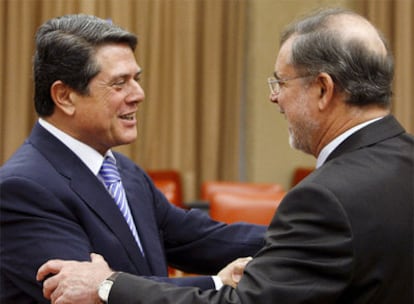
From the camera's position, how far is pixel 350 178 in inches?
67.5

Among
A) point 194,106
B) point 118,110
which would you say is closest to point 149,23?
point 194,106

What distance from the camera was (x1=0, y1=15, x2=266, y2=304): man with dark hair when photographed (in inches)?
78.7

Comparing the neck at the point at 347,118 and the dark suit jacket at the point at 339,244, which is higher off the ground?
the neck at the point at 347,118

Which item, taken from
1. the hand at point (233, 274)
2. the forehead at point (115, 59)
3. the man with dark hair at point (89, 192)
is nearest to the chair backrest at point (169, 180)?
the man with dark hair at point (89, 192)

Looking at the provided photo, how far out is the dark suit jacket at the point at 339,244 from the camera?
1.65 m

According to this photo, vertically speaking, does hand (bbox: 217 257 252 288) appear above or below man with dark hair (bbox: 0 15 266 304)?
below

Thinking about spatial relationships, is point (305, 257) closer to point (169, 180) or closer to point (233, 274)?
point (233, 274)

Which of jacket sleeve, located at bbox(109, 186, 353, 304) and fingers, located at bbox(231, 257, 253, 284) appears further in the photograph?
fingers, located at bbox(231, 257, 253, 284)

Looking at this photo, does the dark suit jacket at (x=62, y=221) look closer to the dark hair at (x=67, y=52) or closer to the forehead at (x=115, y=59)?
the dark hair at (x=67, y=52)

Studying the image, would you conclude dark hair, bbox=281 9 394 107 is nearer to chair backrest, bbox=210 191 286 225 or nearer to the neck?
the neck

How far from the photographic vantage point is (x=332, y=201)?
1.65 meters

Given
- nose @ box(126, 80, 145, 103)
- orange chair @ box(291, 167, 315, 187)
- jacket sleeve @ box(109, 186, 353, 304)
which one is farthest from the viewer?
orange chair @ box(291, 167, 315, 187)

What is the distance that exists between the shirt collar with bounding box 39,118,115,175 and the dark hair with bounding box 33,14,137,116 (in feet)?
0.24

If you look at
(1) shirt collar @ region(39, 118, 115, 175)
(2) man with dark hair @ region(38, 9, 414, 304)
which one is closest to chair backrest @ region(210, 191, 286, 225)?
(1) shirt collar @ region(39, 118, 115, 175)
